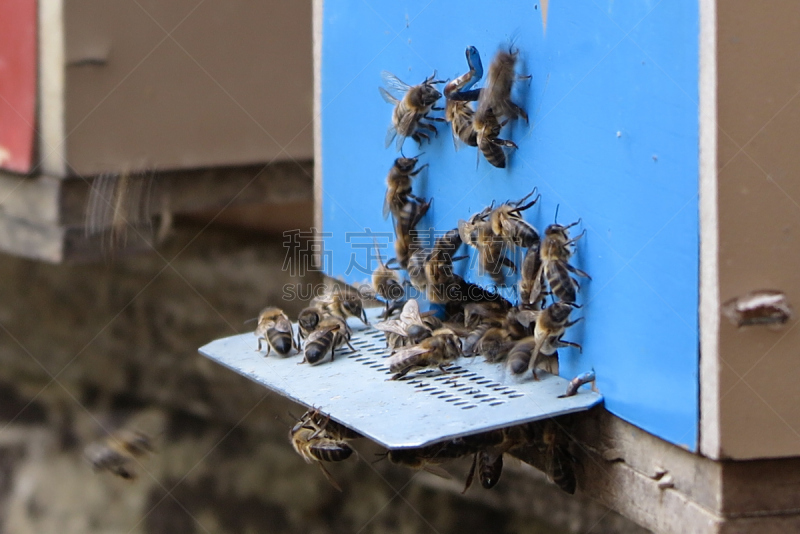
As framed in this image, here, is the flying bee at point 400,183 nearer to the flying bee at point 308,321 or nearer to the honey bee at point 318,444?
the flying bee at point 308,321

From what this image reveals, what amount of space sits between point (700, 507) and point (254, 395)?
13.5 ft

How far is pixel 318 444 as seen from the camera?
2383 mm

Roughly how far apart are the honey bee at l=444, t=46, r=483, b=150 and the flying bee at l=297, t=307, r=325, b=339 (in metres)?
0.71

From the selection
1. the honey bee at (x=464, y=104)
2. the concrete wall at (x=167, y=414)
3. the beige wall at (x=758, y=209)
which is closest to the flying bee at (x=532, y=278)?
the honey bee at (x=464, y=104)

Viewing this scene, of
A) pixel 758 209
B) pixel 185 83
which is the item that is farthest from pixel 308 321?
pixel 185 83

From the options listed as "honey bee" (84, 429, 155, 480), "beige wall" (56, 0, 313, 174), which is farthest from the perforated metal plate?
"beige wall" (56, 0, 313, 174)

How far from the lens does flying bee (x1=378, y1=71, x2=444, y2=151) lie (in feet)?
8.35

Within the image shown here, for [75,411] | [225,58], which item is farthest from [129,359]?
[225,58]

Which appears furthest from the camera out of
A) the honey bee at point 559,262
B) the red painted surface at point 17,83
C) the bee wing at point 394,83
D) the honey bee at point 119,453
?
the red painted surface at point 17,83

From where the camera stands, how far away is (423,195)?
109 inches

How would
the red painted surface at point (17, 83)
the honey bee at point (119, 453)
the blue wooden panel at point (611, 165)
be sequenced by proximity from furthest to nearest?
the red painted surface at point (17, 83), the honey bee at point (119, 453), the blue wooden panel at point (611, 165)

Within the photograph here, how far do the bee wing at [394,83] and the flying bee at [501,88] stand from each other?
49 centimetres

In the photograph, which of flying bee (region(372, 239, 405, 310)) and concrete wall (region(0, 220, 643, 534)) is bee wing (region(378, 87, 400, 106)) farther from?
concrete wall (region(0, 220, 643, 534))

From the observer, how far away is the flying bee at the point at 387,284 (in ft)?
9.54
